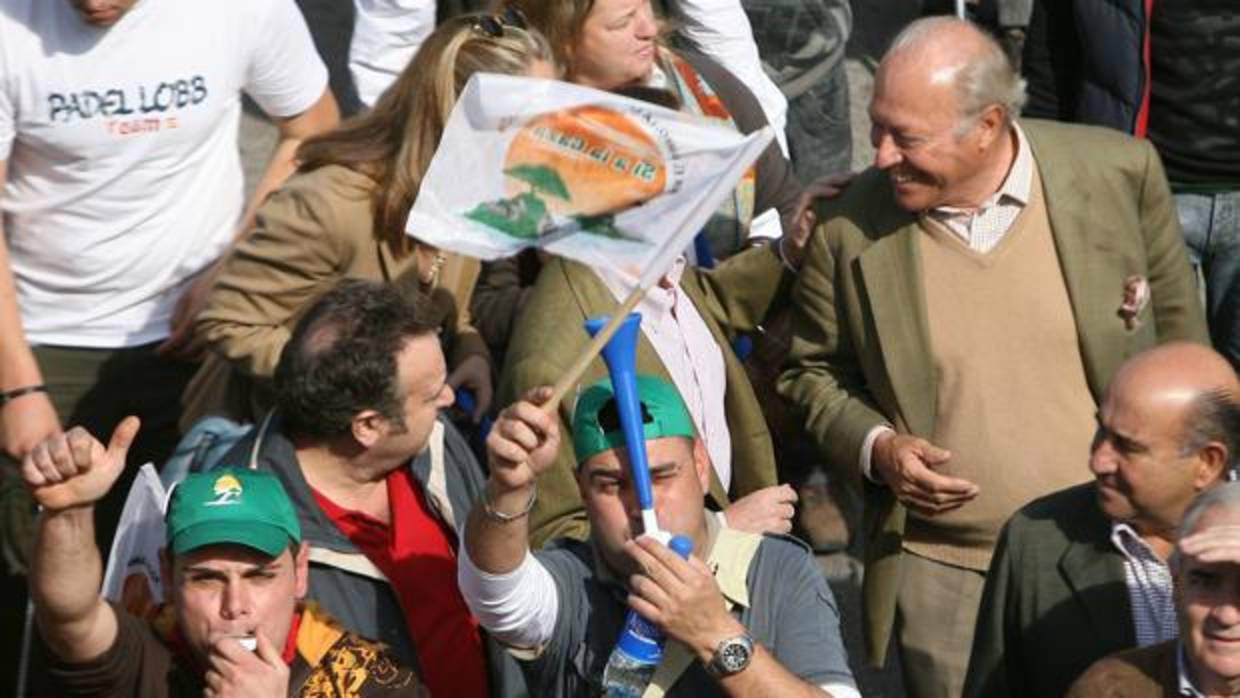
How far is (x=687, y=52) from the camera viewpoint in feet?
24.3

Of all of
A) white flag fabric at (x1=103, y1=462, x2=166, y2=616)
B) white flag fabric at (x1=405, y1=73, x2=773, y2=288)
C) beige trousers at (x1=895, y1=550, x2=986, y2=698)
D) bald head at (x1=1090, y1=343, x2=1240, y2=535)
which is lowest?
beige trousers at (x1=895, y1=550, x2=986, y2=698)

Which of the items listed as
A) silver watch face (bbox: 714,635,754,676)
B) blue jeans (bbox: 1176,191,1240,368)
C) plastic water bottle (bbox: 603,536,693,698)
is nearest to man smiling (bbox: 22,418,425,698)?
plastic water bottle (bbox: 603,536,693,698)

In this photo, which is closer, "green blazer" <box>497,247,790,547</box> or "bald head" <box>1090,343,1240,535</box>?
"bald head" <box>1090,343,1240,535</box>

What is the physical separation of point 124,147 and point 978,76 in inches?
78.7

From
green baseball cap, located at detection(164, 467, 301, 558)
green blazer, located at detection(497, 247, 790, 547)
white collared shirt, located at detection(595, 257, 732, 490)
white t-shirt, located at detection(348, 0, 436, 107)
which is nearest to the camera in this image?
green baseball cap, located at detection(164, 467, 301, 558)

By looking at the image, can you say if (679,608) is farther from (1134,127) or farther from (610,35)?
(1134,127)

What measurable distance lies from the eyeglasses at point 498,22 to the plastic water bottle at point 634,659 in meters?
1.70

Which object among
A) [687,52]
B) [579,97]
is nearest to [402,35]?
[687,52]

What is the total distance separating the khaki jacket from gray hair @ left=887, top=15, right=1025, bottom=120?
1246mm

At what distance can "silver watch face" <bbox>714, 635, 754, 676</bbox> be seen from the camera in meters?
4.71

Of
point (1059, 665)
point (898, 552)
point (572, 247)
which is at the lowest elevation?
point (898, 552)

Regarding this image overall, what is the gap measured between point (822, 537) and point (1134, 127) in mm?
1548

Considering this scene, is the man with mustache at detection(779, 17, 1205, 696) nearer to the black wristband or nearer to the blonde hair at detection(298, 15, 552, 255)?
the blonde hair at detection(298, 15, 552, 255)

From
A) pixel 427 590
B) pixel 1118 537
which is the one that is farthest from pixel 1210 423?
pixel 427 590
